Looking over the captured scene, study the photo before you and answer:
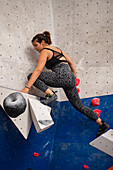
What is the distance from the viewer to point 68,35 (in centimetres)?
245

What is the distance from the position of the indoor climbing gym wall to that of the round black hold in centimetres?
36

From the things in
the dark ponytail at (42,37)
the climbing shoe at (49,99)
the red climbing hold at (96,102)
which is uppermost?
the dark ponytail at (42,37)

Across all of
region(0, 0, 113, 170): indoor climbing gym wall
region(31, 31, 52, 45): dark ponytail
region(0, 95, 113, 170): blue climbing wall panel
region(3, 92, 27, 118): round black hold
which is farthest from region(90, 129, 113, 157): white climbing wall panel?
region(31, 31, 52, 45): dark ponytail

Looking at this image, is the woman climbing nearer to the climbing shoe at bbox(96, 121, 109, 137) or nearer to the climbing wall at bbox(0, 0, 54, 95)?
the climbing shoe at bbox(96, 121, 109, 137)

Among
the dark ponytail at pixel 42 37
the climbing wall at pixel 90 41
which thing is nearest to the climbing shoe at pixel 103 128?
the climbing wall at pixel 90 41

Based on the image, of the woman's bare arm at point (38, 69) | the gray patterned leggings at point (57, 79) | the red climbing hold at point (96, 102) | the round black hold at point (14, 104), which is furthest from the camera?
the red climbing hold at point (96, 102)

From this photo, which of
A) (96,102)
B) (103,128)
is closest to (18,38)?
(96,102)

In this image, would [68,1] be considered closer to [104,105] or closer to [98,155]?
[104,105]

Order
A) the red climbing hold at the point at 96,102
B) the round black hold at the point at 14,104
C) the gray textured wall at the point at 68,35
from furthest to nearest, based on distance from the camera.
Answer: the red climbing hold at the point at 96,102 < the gray textured wall at the point at 68,35 < the round black hold at the point at 14,104

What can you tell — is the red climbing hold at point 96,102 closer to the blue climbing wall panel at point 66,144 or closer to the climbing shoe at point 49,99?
the blue climbing wall panel at point 66,144

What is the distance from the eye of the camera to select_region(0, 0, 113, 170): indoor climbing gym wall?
1.95 meters

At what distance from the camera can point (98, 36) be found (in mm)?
2309

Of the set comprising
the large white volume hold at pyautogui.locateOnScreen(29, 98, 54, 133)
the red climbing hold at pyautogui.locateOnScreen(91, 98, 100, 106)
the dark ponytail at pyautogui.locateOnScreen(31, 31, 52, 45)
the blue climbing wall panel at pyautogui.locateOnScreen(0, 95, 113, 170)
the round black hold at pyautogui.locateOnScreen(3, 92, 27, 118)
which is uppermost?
the dark ponytail at pyautogui.locateOnScreen(31, 31, 52, 45)

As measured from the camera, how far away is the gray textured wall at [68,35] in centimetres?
199
